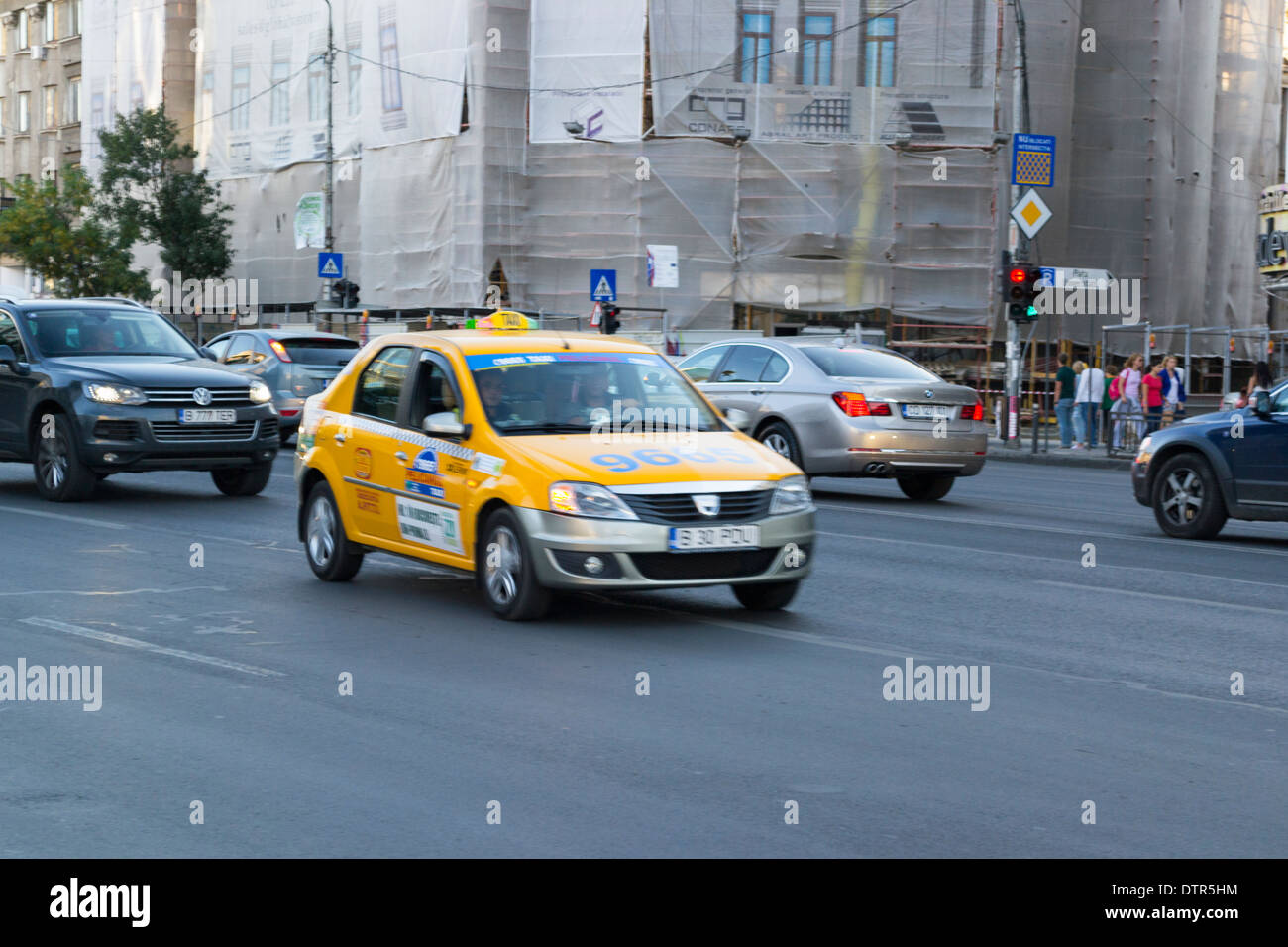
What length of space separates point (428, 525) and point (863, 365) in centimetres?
900

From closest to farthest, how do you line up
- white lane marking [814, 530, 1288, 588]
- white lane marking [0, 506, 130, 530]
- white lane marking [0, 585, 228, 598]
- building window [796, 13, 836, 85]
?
white lane marking [0, 585, 228, 598], white lane marking [814, 530, 1288, 588], white lane marking [0, 506, 130, 530], building window [796, 13, 836, 85]

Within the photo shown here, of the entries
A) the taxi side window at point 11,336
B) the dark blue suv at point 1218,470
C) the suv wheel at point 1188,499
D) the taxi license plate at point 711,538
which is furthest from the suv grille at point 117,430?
the suv wheel at point 1188,499

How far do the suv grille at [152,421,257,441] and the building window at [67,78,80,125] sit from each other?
53.2m

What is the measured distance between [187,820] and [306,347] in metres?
18.8

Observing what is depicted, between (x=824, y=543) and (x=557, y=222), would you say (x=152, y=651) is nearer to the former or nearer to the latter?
(x=824, y=543)

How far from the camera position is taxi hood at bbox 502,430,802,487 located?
9156 millimetres

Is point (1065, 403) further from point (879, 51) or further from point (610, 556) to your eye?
point (610, 556)

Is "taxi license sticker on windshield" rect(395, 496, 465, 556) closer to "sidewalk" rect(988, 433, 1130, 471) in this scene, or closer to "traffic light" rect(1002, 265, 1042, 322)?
"sidewalk" rect(988, 433, 1130, 471)

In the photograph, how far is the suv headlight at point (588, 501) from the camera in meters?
9.04

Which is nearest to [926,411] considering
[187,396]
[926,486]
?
[926,486]

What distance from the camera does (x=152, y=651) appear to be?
8.64 meters

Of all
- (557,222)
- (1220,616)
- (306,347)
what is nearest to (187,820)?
(1220,616)

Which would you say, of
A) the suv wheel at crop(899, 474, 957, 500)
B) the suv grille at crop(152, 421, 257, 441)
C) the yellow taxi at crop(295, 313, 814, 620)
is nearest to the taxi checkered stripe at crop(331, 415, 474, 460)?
the yellow taxi at crop(295, 313, 814, 620)

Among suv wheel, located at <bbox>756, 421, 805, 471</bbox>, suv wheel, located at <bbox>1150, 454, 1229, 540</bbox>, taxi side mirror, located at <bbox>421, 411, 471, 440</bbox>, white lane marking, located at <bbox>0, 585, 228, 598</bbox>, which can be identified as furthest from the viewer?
suv wheel, located at <bbox>756, 421, 805, 471</bbox>
